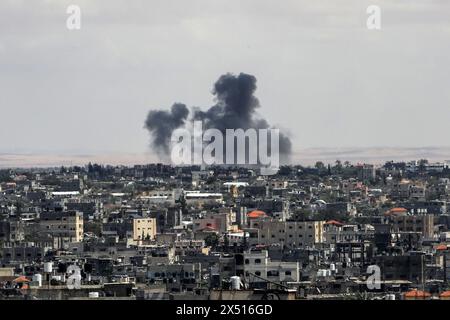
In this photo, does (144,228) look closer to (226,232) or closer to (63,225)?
(226,232)

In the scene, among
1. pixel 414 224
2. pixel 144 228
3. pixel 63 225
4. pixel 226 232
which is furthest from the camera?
pixel 144 228

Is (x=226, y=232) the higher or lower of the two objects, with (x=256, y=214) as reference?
lower

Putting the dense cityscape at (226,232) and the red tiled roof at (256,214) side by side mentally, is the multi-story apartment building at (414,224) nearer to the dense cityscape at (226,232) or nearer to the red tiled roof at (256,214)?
the dense cityscape at (226,232)

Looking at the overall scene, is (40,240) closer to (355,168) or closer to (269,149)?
(269,149)

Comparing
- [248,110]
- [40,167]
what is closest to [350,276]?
[248,110]

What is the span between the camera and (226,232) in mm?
87875

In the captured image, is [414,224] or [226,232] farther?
[414,224]

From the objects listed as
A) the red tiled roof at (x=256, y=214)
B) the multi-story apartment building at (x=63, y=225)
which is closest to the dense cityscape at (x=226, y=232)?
the multi-story apartment building at (x=63, y=225)

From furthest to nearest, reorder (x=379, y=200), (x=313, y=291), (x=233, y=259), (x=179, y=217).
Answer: (x=379, y=200) → (x=179, y=217) → (x=233, y=259) → (x=313, y=291)

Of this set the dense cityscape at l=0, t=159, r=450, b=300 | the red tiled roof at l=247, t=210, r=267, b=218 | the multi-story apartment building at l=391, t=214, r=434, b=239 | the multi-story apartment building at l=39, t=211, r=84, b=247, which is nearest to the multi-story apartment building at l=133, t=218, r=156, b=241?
the dense cityscape at l=0, t=159, r=450, b=300

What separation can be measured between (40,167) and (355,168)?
22.2 m

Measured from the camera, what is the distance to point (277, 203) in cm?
10756

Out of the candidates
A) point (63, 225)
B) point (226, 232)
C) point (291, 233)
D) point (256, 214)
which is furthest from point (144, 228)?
point (291, 233)

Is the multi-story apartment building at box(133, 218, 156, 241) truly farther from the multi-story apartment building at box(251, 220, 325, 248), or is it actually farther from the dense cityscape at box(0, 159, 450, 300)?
the multi-story apartment building at box(251, 220, 325, 248)
